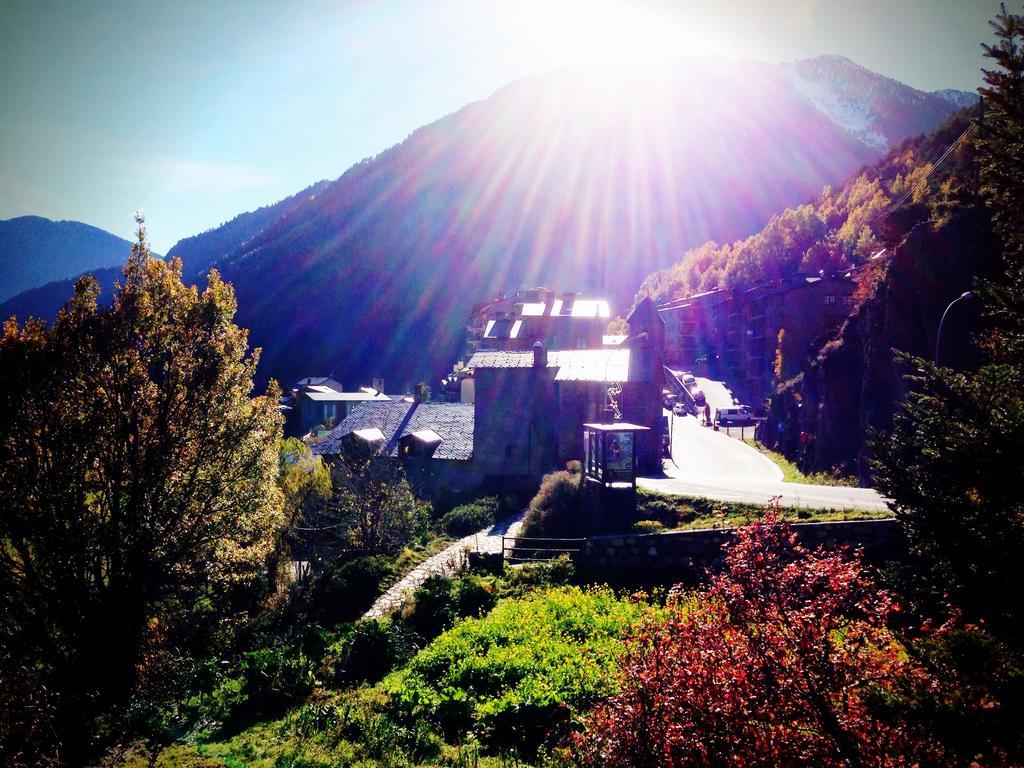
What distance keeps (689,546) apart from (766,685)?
1353cm

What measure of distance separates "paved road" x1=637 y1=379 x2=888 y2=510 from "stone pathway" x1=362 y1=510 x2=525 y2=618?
6.94m

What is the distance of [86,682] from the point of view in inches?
434

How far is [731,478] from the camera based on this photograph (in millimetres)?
30188

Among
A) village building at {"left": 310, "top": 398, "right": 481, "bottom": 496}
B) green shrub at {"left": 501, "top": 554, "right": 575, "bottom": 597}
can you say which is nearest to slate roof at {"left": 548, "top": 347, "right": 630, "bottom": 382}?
village building at {"left": 310, "top": 398, "right": 481, "bottom": 496}

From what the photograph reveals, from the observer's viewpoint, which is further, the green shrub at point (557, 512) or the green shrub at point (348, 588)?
the green shrub at point (557, 512)

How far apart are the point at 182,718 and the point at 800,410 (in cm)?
3555

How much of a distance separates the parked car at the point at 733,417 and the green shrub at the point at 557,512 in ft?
98.3

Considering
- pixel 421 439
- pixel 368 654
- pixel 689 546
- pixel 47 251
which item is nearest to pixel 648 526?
pixel 689 546

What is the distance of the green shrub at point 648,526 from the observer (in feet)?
65.9

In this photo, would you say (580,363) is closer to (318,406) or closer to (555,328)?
(555,328)

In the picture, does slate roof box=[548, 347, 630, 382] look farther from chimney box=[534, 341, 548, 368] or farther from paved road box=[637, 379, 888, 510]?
paved road box=[637, 379, 888, 510]

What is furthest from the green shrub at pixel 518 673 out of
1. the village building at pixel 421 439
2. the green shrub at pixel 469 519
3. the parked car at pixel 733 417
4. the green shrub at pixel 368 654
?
the parked car at pixel 733 417

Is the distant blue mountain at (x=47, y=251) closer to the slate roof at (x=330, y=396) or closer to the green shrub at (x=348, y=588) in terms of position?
the slate roof at (x=330, y=396)

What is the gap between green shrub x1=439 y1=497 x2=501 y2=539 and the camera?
29766 millimetres
